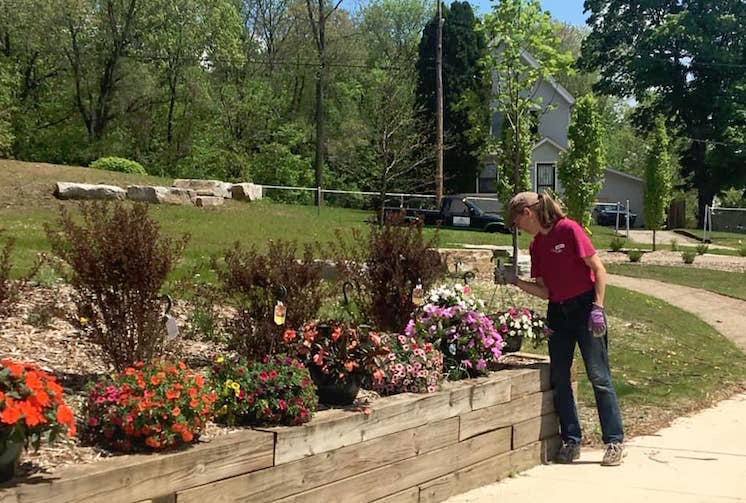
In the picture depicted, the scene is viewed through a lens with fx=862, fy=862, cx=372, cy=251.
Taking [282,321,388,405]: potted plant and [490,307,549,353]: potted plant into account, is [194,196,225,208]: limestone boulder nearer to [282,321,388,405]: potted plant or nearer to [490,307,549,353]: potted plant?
[490,307,549,353]: potted plant

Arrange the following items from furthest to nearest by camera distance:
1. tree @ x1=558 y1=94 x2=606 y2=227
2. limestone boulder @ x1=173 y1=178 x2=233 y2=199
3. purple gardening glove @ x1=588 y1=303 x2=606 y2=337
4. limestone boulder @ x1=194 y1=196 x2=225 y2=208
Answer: tree @ x1=558 y1=94 x2=606 y2=227, limestone boulder @ x1=173 y1=178 x2=233 y2=199, limestone boulder @ x1=194 y1=196 x2=225 y2=208, purple gardening glove @ x1=588 y1=303 x2=606 y2=337

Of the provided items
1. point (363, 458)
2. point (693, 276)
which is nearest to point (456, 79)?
point (693, 276)

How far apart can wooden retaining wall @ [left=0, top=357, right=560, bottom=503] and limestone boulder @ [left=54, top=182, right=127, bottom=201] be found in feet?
48.0

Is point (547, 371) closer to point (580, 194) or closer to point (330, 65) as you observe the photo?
point (580, 194)

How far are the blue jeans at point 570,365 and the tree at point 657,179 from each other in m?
25.8

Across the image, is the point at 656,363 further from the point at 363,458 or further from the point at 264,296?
the point at 363,458

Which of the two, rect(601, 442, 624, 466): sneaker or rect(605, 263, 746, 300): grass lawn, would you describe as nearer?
rect(601, 442, 624, 466): sneaker

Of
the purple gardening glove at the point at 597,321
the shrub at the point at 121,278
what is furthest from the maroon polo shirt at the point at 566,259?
the shrub at the point at 121,278

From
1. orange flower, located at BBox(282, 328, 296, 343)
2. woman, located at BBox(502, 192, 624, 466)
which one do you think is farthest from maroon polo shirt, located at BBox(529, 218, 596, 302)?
orange flower, located at BBox(282, 328, 296, 343)

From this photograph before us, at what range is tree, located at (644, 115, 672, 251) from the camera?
30094 mm

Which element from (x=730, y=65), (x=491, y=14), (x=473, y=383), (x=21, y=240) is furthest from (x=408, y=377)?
(x=730, y=65)

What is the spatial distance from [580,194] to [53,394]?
23521 mm

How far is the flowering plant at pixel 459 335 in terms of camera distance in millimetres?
5703

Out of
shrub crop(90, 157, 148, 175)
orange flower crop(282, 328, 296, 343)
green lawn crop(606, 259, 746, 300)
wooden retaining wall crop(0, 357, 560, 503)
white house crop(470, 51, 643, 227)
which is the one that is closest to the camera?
wooden retaining wall crop(0, 357, 560, 503)
